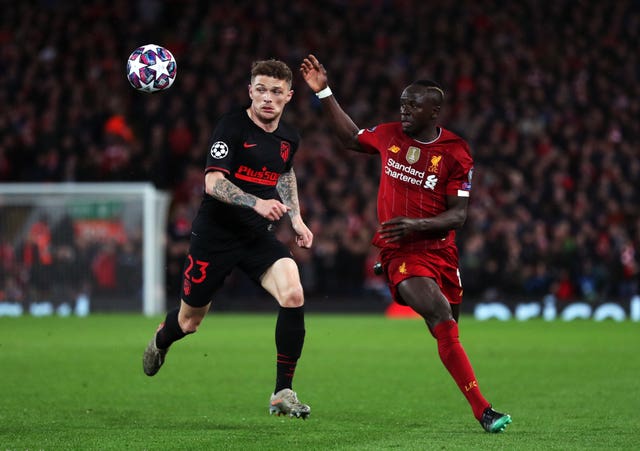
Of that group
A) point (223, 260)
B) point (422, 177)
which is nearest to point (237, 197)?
point (223, 260)

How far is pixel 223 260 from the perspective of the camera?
27.0 ft

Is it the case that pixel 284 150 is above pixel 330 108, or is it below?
below

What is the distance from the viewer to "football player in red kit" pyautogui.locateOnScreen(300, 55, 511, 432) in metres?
7.49

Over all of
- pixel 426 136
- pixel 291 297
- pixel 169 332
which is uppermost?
pixel 426 136

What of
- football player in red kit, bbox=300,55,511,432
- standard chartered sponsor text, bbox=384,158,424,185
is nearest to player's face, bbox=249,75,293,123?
football player in red kit, bbox=300,55,511,432

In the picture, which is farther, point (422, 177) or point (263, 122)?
point (263, 122)

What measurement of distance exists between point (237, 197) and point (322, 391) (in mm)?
2777

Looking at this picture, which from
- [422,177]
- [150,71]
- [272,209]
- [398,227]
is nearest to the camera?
[272,209]

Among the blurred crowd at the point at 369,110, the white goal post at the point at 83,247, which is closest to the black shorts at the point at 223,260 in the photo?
the blurred crowd at the point at 369,110

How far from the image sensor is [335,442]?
22.2 feet

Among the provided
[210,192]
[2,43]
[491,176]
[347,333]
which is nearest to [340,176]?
[491,176]

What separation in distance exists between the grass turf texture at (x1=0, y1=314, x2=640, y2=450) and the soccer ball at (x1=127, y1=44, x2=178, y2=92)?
2.41m

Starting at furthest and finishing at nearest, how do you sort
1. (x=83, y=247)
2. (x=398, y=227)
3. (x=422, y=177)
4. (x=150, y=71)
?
(x=83, y=247)
(x=150, y=71)
(x=422, y=177)
(x=398, y=227)

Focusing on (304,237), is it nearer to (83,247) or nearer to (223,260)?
(223,260)
